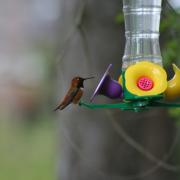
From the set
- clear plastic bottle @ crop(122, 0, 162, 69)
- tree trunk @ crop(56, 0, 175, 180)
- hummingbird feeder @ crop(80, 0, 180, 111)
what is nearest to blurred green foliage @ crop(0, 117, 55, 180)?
tree trunk @ crop(56, 0, 175, 180)

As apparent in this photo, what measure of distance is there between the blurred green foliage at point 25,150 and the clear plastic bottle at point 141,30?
5136mm

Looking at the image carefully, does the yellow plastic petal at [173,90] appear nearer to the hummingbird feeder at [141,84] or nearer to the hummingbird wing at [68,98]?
the hummingbird feeder at [141,84]

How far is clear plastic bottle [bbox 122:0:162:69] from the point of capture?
2971 mm

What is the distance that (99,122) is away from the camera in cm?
426

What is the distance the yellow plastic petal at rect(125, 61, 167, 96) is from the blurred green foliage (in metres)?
5.53

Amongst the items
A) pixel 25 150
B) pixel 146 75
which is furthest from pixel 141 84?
pixel 25 150

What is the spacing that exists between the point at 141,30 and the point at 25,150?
536 centimetres

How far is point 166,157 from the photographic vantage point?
434 cm

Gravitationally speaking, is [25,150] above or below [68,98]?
below

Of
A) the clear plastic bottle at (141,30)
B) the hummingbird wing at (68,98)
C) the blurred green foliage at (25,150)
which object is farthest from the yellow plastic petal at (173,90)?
the blurred green foliage at (25,150)

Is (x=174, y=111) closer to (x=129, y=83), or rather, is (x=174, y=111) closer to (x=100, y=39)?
(x=100, y=39)

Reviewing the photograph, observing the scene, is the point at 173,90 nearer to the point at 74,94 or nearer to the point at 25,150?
the point at 74,94

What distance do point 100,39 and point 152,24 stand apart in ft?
3.52

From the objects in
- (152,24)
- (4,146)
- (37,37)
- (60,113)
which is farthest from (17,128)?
(152,24)
